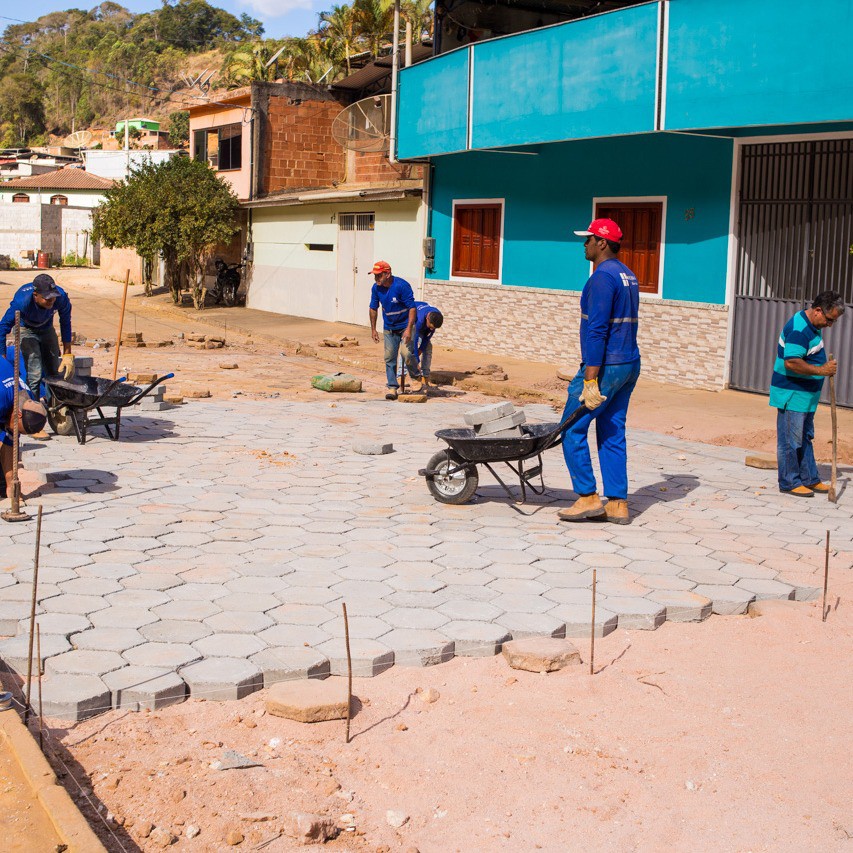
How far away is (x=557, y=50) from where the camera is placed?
16.1m

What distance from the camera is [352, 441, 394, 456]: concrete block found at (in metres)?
9.83

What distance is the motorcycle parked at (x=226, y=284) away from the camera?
1205 inches

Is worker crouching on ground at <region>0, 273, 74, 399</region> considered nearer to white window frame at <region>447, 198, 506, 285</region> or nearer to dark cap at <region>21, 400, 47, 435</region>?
dark cap at <region>21, 400, 47, 435</region>

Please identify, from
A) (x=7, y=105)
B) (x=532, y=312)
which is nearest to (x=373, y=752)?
(x=532, y=312)

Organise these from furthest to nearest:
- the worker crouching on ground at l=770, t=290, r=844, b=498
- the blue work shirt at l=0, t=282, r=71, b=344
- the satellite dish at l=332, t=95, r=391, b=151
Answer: the satellite dish at l=332, t=95, r=391, b=151 < the blue work shirt at l=0, t=282, r=71, b=344 < the worker crouching on ground at l=770, t=290, r=844, b=498

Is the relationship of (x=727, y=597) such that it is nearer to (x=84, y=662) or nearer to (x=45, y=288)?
(x=84, y=662)

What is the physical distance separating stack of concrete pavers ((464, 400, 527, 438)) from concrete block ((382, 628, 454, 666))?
9.01 ft

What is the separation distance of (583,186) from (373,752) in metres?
14.3

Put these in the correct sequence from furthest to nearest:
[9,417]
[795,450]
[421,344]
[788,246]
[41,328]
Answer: [788,246], [421,344], [41,328], [795,450], [9,417]

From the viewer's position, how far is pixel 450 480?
26.6 ft

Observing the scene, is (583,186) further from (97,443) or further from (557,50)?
(97,443)

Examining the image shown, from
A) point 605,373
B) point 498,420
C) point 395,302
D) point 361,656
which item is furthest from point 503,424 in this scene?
point 395,302

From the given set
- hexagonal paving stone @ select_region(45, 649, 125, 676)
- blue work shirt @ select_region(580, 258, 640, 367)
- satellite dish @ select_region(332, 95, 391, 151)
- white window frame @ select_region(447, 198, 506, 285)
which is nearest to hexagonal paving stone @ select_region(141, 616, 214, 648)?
hexagonal paving stone @ select_region(45, 649, 125, 676)

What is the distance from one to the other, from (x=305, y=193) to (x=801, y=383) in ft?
71.5
